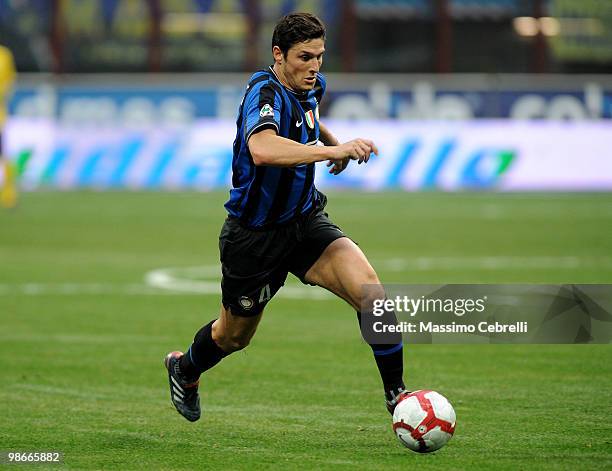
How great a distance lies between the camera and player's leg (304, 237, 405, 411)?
740cm

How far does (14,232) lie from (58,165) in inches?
337

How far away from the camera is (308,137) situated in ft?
25.5

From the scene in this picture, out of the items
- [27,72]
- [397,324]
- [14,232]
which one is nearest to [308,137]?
[397,324]

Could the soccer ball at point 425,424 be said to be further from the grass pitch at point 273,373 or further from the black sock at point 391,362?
the black sock at point 391,362

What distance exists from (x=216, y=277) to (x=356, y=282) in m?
8.50

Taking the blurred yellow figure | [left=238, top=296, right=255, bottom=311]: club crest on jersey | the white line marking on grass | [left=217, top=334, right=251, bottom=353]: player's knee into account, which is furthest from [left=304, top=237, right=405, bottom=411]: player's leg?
the blurred yellow figure

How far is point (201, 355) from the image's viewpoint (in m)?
8.06

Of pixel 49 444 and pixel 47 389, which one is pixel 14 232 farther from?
pixel 49 444

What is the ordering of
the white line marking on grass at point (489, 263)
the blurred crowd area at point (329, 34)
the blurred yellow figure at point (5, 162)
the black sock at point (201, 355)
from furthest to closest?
the blurred crowd area at point (329, 34) → the blurred yellow figure at point (5, 162) → the white line marking on grass at point (489, 263) → the black sock at point (201, 355)

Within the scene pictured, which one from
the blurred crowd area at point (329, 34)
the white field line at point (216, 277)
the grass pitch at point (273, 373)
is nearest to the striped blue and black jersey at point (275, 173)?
the grass pitch at point (273, 373)

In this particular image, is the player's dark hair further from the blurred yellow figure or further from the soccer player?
the blurred yellow figure

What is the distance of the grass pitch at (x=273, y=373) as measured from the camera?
7.21 m

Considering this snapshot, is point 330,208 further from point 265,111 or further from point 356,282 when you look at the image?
point 265,111

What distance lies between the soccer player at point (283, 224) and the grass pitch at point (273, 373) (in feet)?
1.77
